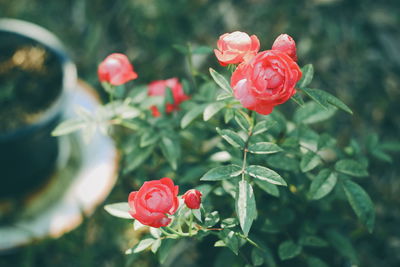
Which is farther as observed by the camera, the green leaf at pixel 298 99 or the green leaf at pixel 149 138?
the green leaf at pixel 149 138

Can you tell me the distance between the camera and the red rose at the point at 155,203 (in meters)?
0.63

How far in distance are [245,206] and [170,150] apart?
27cm

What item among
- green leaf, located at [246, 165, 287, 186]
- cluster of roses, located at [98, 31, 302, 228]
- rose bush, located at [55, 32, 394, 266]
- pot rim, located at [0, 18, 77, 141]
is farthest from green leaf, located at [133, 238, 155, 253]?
pot rim, located at [0, 18, 77, 141]

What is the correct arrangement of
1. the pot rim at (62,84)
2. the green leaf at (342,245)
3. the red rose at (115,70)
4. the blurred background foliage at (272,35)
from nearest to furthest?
the red rose at (115,70), the green leaf at (342,245), the pot rim at (62,84), the blurred background foliage at (272,35)

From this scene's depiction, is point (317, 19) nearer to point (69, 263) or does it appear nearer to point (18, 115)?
point (18, 115)

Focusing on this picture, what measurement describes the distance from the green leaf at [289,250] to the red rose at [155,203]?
32cm

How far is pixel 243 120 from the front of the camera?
2.47 ft

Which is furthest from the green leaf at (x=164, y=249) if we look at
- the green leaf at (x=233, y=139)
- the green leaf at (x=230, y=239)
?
the green leaf at (x=233, y=139)

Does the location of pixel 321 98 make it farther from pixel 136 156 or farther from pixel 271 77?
pixel 136 156

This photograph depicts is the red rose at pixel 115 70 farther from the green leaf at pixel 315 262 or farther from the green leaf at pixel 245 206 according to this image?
the green leaf at pixel 315 262

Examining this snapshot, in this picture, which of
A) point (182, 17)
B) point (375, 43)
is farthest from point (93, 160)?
point (375, 43)

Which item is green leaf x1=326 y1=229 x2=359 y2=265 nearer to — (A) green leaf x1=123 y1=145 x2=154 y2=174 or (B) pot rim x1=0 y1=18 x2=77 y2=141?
(A) green leaf x1=123 y1=145 x2=154 y2=174

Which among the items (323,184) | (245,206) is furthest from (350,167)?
(245,206)

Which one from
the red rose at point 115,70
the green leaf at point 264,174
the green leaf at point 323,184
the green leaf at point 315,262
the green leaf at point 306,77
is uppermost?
the red rose at point 115,70
